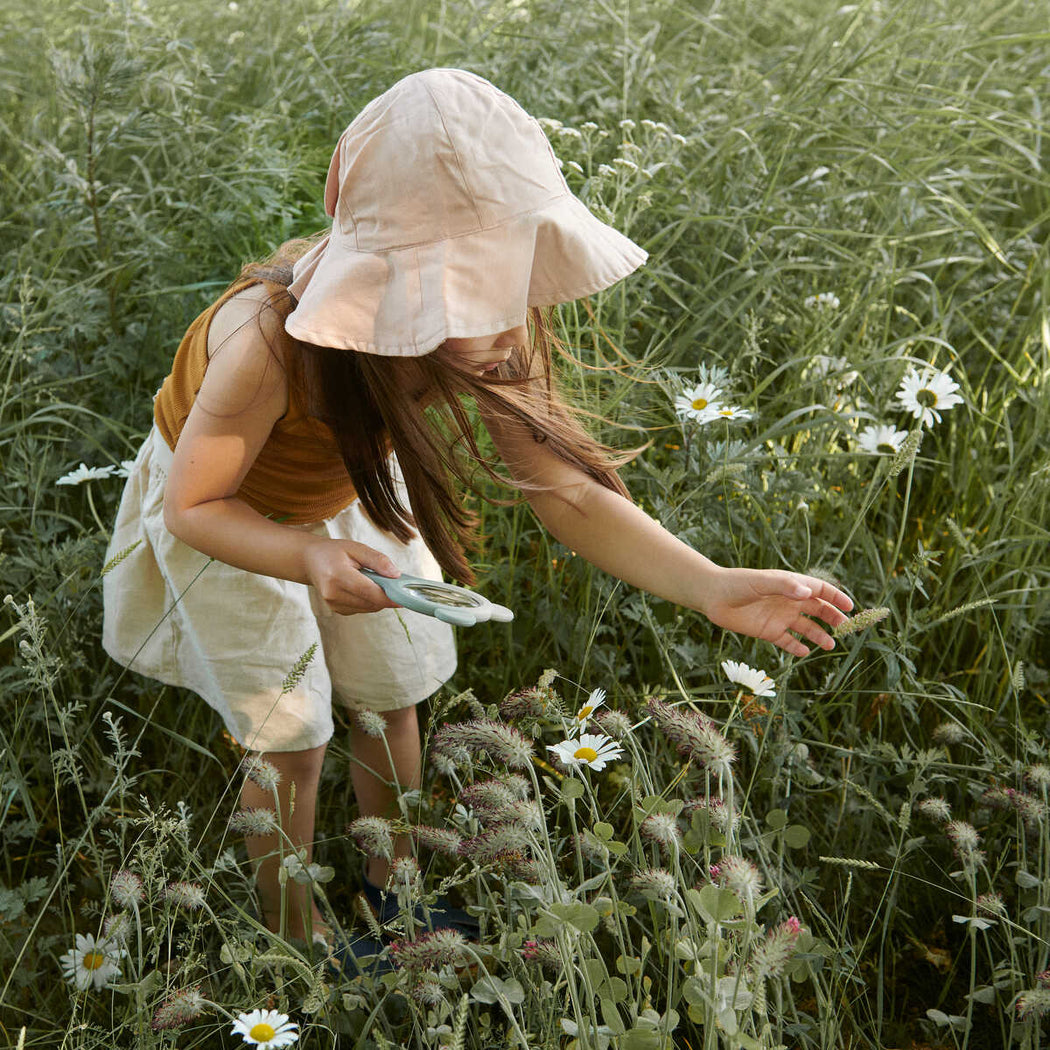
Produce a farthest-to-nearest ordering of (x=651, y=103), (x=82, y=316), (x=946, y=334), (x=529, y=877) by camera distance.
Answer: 1. (x=651, y=103)
2. (x=946, y=334)
3. (x=82, y=316)
4. (x=529, y=877)

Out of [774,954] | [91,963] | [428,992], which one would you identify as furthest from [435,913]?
[774,954]

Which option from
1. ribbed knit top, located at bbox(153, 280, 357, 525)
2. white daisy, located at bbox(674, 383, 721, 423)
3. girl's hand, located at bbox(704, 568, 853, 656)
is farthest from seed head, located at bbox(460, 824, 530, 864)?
white daisy, located at bbox(674, 383, 721, 423)

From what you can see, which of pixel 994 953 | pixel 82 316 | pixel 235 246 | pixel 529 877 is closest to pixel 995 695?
pixel 994 953

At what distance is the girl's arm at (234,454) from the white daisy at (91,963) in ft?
1.49

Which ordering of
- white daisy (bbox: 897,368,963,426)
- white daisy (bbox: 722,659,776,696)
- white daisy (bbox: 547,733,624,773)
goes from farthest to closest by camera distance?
white daisy (bbox: 897,368,963,426) < white daisy (bbox: 722,659,776,696) < white daisy (bbox: 547,733,624,773)

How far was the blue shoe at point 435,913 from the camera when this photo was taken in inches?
67.1

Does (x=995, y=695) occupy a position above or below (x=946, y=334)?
below

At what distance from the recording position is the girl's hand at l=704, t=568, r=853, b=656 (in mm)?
1377

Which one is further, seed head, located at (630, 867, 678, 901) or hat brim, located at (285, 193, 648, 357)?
hat brim, located at (285, 193, 648, 357)

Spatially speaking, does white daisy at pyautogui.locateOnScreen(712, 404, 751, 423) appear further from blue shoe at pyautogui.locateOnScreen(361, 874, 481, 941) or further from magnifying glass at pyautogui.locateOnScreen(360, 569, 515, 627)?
blue shoe at pyautogui.locateOnScreen(361, 874, 481, 941)

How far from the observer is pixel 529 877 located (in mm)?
1227

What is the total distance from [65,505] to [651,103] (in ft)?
5.87

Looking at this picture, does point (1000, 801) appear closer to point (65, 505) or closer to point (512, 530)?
point (512, 530)

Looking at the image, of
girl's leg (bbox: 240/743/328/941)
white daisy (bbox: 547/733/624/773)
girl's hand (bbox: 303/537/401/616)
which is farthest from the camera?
girl's leg (bbox: 240/743/328/941)
